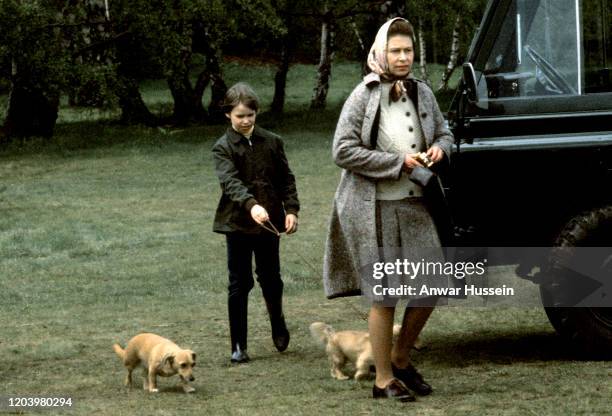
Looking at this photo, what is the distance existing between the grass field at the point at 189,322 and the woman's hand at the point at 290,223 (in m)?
0.84

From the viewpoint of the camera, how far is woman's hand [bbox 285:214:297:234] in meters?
7.87

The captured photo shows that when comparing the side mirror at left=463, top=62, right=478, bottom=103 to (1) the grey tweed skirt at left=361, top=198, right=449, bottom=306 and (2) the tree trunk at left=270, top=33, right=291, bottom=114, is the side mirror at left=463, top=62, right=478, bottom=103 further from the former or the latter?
(2) the tree trunk at left=270, top=33, right=291, bottom=114

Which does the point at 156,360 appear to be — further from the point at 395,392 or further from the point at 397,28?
the point at 397,28

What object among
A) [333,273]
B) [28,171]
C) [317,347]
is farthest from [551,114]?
[28,171]

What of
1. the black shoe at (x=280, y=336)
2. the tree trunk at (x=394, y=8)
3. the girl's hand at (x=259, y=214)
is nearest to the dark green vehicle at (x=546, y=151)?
the girl's hand at (x=259, y=214)

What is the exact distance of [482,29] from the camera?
7.75 meters

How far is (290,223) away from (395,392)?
160 centimetres

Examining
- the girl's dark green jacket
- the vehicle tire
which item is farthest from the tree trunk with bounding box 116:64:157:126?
the vehicle tire

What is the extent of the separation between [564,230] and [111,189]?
13.5 meters

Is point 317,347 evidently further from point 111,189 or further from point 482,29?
point 111,189

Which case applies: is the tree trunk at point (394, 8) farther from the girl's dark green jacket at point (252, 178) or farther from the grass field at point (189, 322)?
the girl's dark green jacket at point (252, 178)

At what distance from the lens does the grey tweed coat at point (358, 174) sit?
6.59 m

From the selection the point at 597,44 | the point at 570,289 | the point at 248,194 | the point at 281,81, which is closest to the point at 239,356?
the point at 248,194

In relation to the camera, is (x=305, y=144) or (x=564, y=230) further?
(x=305, y=144)
